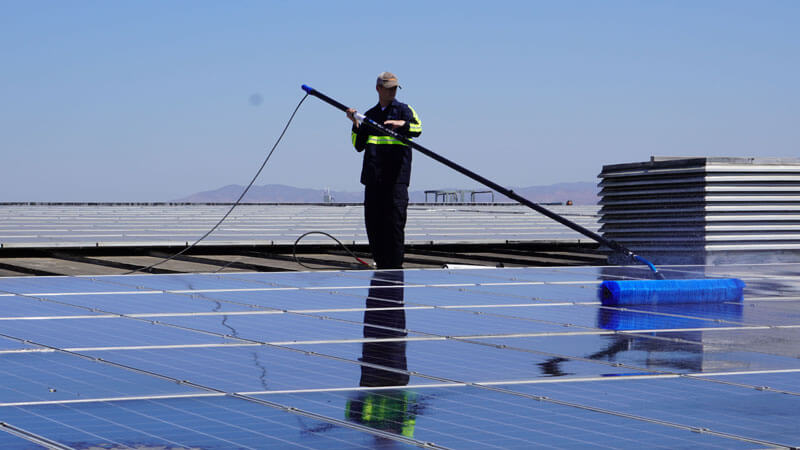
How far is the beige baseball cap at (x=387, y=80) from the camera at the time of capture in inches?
520

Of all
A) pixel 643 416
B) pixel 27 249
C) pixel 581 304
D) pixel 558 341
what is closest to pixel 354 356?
pixel 558 341

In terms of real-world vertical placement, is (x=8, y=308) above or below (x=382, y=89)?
below

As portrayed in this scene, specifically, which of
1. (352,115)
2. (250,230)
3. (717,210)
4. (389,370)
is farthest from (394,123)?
(250,230)

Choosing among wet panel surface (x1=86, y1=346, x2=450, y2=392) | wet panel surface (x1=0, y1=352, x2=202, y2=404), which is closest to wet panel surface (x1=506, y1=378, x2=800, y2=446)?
wet panel surface (x1=86, y1=346, x2=450, y2=392)

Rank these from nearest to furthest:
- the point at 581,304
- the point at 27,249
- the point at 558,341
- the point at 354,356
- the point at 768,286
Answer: the point at 354,356 < the point at 558,341 < the point at 581,304 < the point at 768,286 < the point at 27,249

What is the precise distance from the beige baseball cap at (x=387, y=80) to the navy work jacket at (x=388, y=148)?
0.23 m

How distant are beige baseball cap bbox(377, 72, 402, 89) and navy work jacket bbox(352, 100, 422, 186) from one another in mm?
227

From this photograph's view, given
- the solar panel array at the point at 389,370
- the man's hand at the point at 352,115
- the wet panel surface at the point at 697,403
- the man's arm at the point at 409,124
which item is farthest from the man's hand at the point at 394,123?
the wet panel surface at the point at 697,403

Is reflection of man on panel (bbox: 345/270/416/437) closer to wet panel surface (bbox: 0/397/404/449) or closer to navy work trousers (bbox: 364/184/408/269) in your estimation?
wet panel surface (bbox: 0/397/404/449)

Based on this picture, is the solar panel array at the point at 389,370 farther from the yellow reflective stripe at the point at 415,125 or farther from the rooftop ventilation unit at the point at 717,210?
the rooftop ventilation unit at the point at 717,210

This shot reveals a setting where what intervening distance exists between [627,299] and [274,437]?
6.04 meters

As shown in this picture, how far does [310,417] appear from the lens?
489 centimetres

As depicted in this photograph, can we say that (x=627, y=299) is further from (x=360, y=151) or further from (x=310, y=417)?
(x=310, y=417)

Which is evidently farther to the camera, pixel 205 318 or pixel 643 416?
pixel 205 318
